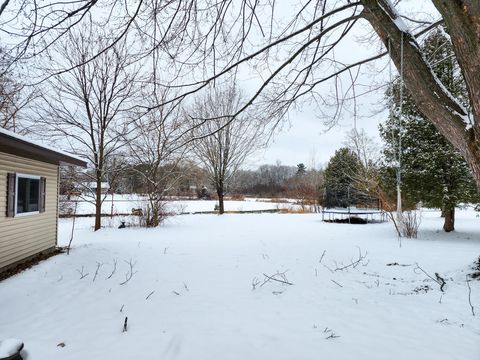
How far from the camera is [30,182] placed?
7.14 meters

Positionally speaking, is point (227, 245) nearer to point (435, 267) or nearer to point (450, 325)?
point (435, 267)

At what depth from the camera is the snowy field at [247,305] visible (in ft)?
10.2

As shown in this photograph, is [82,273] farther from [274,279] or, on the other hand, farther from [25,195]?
[274,279]

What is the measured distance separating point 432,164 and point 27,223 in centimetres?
1124

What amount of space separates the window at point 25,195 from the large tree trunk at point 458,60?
6.85 m

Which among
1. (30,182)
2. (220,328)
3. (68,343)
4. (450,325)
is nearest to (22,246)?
(30,182)

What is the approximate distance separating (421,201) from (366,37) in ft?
23.6

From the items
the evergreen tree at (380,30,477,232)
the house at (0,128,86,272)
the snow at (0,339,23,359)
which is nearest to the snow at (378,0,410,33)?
the snow at (0,339,23,359)

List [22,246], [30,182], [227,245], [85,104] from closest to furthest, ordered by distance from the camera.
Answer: [22,246]
[30,182]
[227,245]
[85,104]

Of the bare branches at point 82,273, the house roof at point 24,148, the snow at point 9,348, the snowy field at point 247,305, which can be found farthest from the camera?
the bare branches at point 82,273

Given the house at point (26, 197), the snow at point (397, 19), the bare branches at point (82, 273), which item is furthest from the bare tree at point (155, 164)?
the snow at point (397, 19)

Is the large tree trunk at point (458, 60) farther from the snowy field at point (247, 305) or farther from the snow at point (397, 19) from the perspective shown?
the snowy field at point (247, 305)

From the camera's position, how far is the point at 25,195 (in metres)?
6.89

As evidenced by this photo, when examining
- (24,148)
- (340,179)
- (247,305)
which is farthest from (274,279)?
(340,179)
